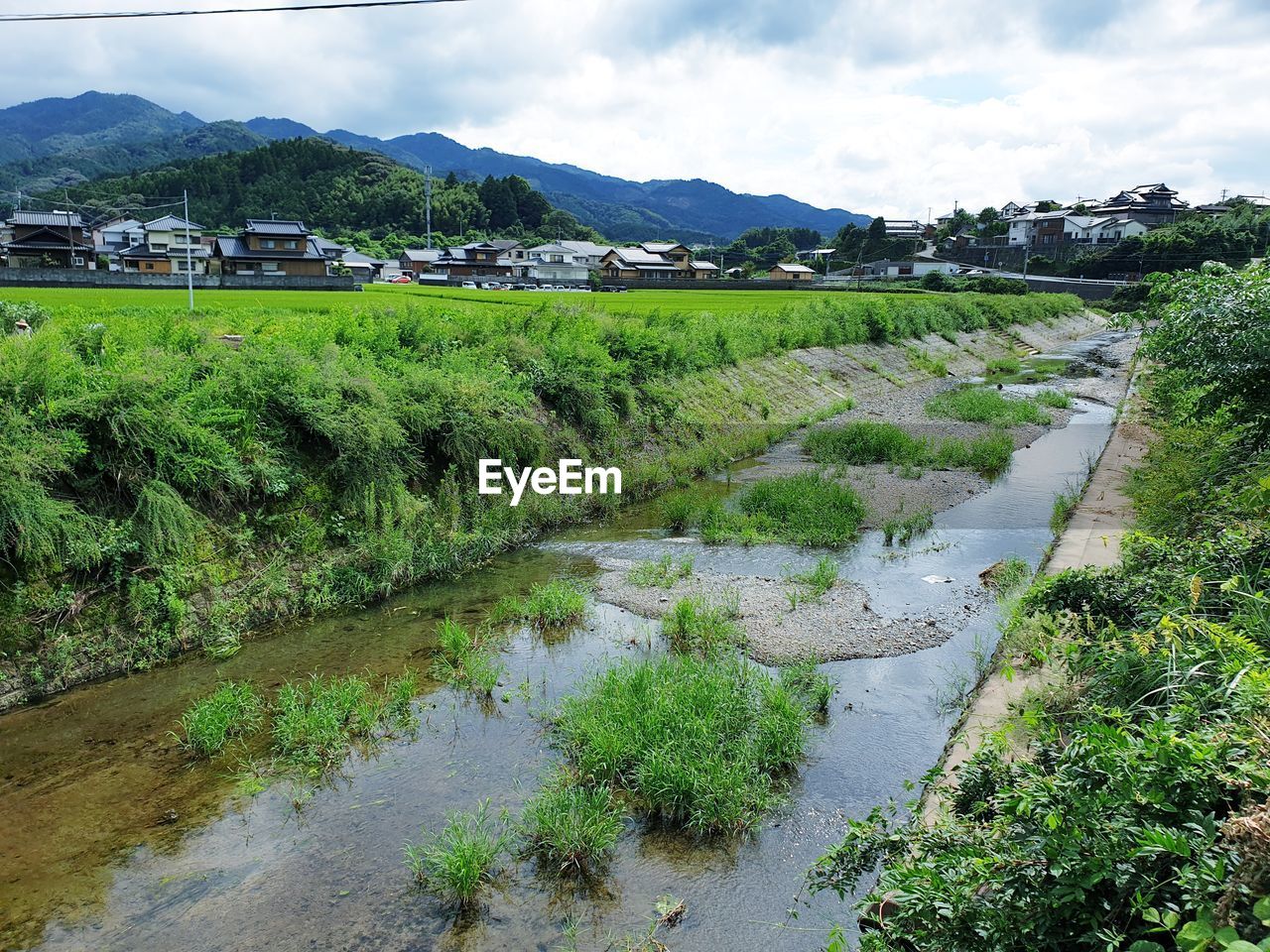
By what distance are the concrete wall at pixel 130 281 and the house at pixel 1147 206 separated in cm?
9353

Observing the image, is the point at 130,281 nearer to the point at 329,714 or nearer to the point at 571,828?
the point at 329,714

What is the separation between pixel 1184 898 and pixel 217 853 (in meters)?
6.91

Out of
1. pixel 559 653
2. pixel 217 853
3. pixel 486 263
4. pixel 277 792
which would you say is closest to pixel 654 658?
pixel 559 653

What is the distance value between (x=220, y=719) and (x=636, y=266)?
3759 inches

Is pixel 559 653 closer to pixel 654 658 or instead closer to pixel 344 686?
pixel 654 658

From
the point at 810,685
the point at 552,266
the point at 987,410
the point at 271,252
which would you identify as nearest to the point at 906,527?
the point at 810,685

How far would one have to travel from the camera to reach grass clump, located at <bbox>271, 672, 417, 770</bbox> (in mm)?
8047

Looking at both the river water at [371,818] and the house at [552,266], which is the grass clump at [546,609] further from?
the house at [552,266]

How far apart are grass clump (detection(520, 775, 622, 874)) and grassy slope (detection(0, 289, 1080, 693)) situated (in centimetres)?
583

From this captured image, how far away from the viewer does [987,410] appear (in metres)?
26.7

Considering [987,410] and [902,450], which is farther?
[987,410]

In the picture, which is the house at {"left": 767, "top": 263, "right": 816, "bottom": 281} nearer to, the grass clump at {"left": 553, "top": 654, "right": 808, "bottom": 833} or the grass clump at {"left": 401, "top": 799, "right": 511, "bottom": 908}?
the grass clump at {"left": 553, "top": 654, "right": 808, "bottom": 833}

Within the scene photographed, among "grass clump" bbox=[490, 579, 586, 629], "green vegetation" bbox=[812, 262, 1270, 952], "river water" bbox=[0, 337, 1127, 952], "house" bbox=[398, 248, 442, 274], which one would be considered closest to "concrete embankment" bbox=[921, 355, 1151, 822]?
"green vegetation" bbox=[812, 262, 1270, 952]

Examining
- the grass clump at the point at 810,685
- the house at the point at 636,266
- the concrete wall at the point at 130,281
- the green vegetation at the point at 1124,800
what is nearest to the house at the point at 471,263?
the house at the point at 636,266
